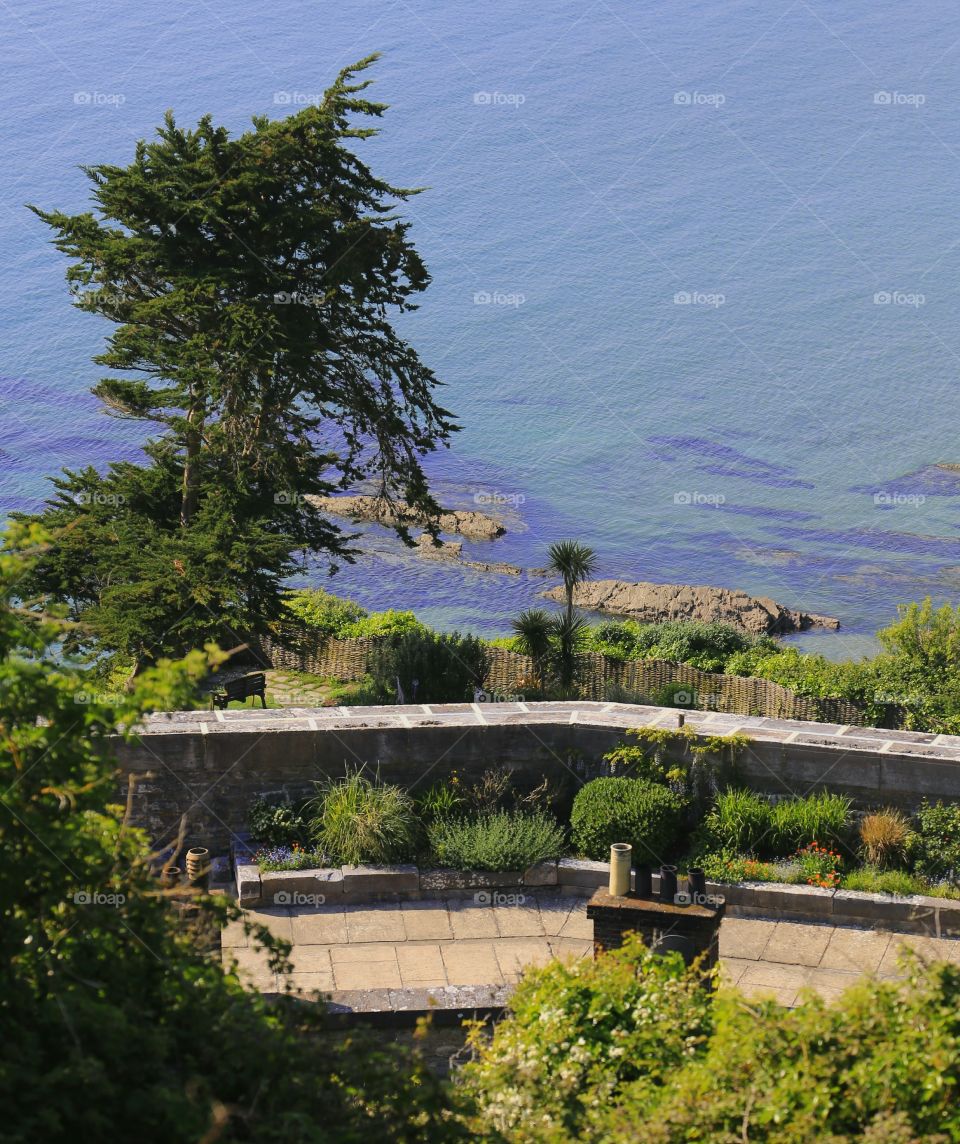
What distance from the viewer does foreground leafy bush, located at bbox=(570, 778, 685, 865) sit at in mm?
15422

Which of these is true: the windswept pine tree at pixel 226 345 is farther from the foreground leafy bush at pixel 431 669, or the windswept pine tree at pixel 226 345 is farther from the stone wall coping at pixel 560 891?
the stone wall coping at pixel 560 891

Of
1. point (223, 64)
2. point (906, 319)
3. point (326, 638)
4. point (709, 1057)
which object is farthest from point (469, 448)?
point (709, 1057)

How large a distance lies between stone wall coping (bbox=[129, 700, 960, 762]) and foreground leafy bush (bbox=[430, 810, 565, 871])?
3.26 ft

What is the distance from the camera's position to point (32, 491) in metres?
52.9

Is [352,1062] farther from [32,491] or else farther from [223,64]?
[223,64]

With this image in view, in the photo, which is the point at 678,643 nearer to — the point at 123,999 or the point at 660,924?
the point at 660,924

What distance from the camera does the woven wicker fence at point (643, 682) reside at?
26.2 metres

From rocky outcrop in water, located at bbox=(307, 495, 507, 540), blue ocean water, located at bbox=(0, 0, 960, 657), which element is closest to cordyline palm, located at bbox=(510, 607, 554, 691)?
blue ocean water, located at bbox=(0, 0, 960, 657)

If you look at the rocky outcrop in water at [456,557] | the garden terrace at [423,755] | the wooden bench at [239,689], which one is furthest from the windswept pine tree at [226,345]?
the rocky outcrop in water at [456,557]

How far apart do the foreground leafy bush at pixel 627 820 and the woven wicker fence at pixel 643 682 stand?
10.1 meters

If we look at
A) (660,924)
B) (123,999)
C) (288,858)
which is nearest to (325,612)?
(288,858)

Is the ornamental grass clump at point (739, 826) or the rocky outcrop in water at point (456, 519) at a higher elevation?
the rocky outcrop in water at point (456, 519)

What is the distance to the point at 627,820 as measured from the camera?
15.4 m

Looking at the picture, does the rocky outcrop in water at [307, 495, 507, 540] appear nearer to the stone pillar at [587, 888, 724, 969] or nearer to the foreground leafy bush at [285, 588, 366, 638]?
the foreground leafy bush at [285, 588, 366, 638]
